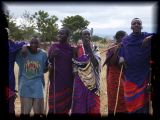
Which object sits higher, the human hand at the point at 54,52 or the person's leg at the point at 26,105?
the human hand at the point at 54,52

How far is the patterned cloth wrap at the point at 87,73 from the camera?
6.21 metres

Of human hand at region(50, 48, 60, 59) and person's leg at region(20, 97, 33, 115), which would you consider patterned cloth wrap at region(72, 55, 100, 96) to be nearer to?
human hand at region(50, 48, 60, 59)

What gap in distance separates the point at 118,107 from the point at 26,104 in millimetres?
1575

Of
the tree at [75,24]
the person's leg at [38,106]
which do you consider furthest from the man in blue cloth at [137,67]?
the person's leg at [38,106]

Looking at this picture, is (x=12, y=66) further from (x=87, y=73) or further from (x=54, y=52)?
(x=87, y=73)

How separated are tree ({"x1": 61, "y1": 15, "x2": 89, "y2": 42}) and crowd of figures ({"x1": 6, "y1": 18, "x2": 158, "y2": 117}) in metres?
0.18

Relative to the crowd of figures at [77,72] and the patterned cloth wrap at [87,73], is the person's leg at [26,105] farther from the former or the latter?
the patterned cloth wrap at [87,73]

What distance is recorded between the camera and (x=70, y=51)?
6.16 m

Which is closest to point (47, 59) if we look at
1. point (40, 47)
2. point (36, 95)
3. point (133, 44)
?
point (40, 47)

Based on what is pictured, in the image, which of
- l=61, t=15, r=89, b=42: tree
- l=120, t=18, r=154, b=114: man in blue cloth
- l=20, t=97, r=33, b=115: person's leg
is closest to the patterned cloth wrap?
l=61, t=15, r=89, b=42: tree

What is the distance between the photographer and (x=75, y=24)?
283 inches

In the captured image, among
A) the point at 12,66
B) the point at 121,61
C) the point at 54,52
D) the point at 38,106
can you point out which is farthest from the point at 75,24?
the point at 38,106

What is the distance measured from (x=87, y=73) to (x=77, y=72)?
0.56 feet

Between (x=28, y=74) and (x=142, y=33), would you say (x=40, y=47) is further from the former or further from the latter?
(x=142, y=33)
